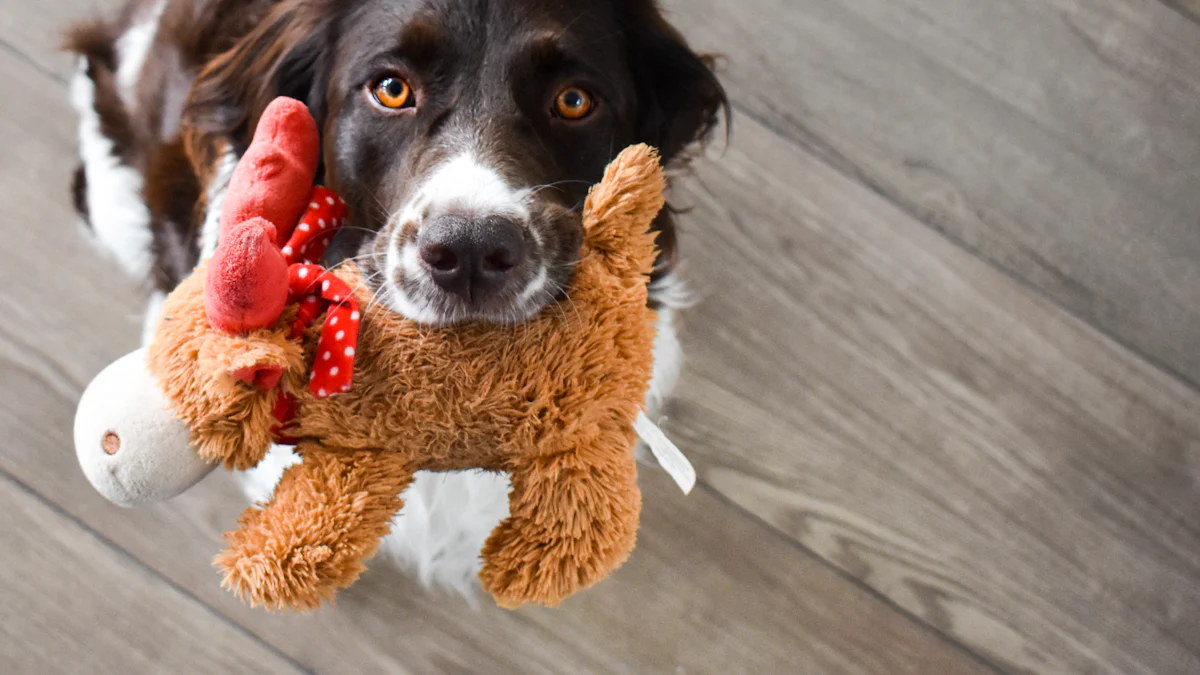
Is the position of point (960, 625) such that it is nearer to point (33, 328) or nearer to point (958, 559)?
point (958, 559)

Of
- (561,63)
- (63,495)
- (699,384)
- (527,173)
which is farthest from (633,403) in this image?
(63,495)

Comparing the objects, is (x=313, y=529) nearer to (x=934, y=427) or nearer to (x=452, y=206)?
(x=452, y=206)

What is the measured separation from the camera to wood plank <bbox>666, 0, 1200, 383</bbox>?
1.78 m

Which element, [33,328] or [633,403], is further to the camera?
[33,328]

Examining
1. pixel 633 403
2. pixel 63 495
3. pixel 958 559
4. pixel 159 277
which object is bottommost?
pixel 63 495

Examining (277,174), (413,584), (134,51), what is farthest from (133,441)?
(134,51)

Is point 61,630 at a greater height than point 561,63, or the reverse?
point 561,63

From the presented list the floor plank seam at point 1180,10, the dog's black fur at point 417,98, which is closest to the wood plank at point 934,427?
the dog's black fur at point 417,98

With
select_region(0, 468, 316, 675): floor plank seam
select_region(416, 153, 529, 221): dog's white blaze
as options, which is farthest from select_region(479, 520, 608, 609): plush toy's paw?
select_region(0, 468, 316, 675): floor plank seam

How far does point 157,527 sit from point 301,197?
92cm

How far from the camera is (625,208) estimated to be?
35.7 inches

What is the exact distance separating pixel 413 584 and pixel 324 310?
33.4 inches

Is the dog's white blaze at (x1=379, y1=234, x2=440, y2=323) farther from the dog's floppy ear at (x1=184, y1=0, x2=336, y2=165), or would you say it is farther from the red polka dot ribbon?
the dog's floppy ear at (x1=184, y1=0, x2=336, y2=165)

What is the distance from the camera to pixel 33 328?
163 cm
